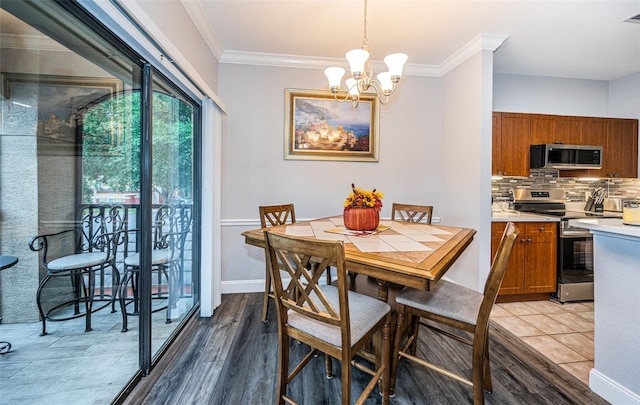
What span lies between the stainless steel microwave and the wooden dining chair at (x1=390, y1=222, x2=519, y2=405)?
2.28 m

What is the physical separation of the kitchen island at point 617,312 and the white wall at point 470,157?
41.9 inches

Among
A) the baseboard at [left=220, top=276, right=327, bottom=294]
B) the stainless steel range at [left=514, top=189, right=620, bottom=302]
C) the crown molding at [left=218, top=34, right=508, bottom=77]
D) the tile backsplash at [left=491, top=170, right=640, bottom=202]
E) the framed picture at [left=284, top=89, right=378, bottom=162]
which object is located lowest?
the baseboard at [left=220, top=276, right=327, bottom=294]

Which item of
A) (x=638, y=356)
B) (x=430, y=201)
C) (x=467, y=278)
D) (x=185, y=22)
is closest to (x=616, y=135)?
(x=430, y=201)

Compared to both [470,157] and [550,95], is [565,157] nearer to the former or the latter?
[550,95]

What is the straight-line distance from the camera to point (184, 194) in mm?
2389

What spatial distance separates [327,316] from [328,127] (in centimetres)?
241

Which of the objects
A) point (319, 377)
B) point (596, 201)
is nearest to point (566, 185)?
point (596, 201)

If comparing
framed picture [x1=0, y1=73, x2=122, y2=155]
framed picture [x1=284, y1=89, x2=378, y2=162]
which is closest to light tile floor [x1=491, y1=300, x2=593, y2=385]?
framed picture [x1=284, y1=89, x2=378, y2=162]

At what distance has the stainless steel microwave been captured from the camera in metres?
3.12

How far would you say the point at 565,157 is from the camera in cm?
319

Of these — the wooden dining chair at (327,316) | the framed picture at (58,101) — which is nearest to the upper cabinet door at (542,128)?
the wooden dining chair at (327,316)

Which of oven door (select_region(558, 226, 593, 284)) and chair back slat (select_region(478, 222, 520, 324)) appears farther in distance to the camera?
oven door (select_region(558, 226, 593, 284))

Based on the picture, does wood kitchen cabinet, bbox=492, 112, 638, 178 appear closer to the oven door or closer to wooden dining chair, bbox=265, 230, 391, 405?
the oven door

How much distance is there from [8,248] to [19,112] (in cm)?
54
